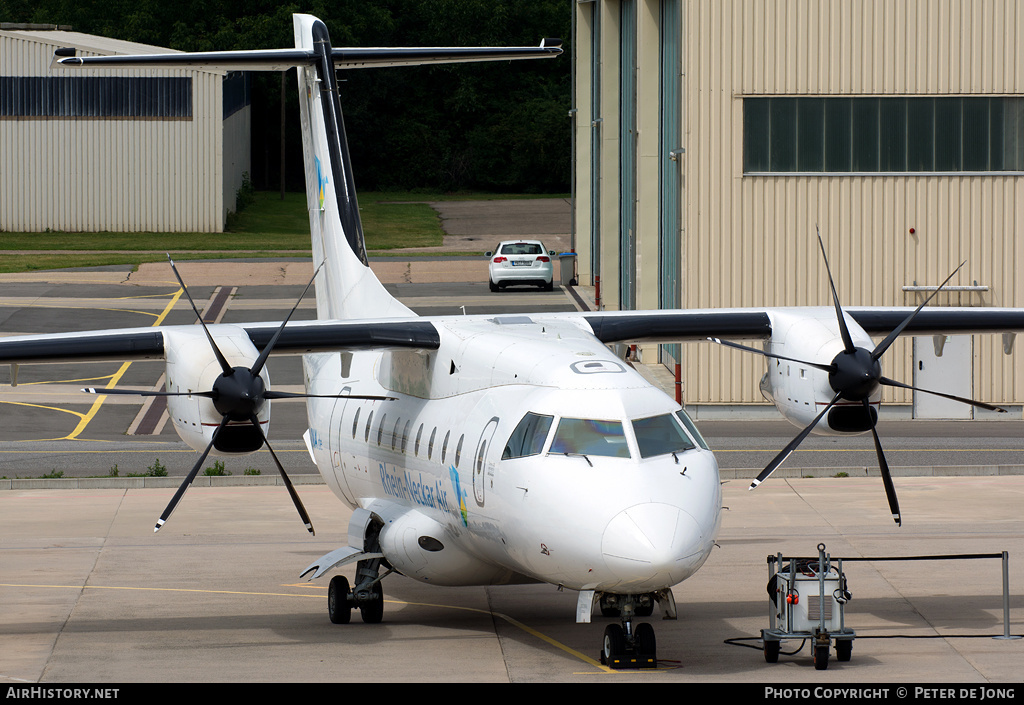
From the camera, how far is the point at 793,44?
104 ft

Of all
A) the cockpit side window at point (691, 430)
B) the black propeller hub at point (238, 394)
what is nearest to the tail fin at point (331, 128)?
the black propeller hub at point (238, 394)

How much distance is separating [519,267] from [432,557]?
3687 cm

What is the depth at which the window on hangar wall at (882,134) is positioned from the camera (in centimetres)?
3197

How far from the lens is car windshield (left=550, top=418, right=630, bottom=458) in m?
13.4

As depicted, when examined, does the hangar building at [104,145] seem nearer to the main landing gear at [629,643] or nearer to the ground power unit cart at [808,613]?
the ground power unit cart at [808,613]

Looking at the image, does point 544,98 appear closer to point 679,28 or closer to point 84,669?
point 679,28

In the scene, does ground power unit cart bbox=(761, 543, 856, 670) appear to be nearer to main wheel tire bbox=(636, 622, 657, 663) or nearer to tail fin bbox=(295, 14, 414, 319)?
main wheel tire bbox=(636, 622, 657, 663)

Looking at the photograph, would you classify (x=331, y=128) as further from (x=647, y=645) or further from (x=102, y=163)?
(x=102, y=163)

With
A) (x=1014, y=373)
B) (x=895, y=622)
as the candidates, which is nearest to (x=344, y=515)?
(x=895, y=622)

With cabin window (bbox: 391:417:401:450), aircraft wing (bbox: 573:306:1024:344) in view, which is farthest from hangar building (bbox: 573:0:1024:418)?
cabin window (bbox: 391:417:401:450)

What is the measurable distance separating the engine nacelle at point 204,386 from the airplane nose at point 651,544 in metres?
4.31

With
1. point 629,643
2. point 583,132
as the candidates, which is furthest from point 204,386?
point 583,132

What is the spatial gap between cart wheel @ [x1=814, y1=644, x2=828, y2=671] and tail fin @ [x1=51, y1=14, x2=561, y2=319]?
25.5 ft

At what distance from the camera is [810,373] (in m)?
16.1
